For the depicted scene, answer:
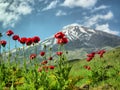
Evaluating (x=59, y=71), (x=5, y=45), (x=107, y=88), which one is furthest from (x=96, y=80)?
(x=59, y=71)

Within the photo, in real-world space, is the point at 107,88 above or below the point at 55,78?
below

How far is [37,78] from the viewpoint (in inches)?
427

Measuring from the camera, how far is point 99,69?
1984 centimetres

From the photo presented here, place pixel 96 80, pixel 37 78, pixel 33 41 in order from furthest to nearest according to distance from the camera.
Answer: pixel 96 80 → pixel 33 41 → pixel 37 78

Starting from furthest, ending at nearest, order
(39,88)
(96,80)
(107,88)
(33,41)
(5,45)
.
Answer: (96,80) < (5,45) < (107,88) < (33,41) < (39,88)

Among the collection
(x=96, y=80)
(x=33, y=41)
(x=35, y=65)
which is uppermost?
(x=33, y=41)

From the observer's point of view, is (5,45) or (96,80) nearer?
(5,45)

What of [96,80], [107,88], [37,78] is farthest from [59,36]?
[96,80]

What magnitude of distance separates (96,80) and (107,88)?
5298mm

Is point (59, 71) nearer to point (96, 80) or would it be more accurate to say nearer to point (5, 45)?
point (5, 45)

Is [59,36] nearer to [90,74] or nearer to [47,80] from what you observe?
[47,80]

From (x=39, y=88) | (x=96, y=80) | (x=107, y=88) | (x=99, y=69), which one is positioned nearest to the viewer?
(x=39, y=88)

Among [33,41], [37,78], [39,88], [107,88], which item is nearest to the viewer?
[39,88]

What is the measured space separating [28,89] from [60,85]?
1.13 meters
